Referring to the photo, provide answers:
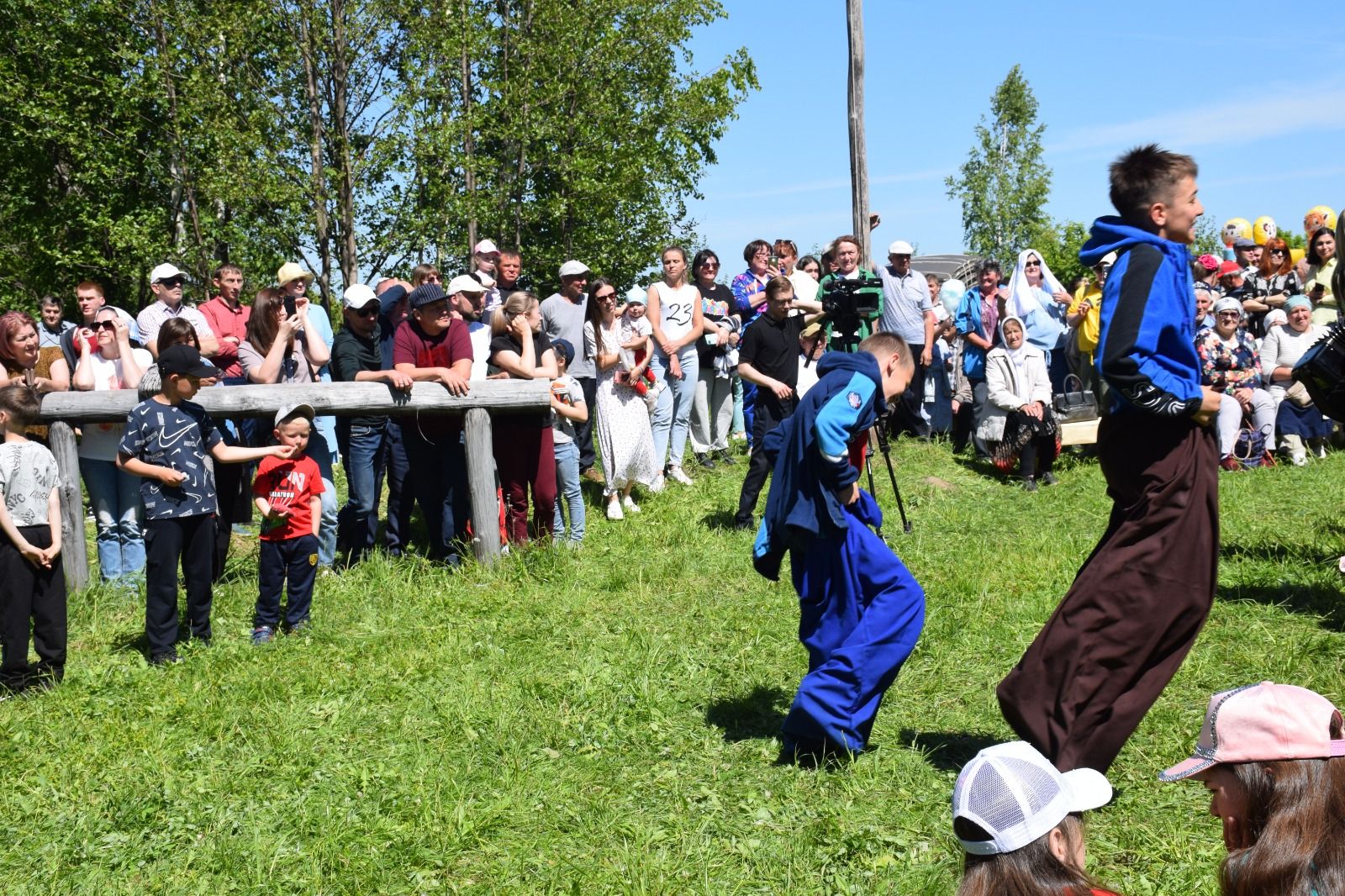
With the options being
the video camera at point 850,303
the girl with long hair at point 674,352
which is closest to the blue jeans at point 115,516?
the girl with long hair at point 674,352

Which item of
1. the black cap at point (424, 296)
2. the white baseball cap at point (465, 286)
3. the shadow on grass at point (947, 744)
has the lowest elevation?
the shadow on grass at point (947, 744)

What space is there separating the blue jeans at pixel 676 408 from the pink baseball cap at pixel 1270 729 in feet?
27.6

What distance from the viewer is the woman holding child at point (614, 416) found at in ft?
32.8

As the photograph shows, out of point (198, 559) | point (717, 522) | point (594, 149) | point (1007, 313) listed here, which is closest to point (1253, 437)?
point (1007, 313)

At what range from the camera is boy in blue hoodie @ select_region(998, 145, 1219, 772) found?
417 centimetres

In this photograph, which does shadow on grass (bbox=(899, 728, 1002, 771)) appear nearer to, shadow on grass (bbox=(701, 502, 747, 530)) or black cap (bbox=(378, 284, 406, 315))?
shadow on grass (bbox=(701, 502, 747, 530))

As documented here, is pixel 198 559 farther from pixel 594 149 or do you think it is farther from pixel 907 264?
pixel 594 149

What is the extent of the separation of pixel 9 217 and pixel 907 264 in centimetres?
1808

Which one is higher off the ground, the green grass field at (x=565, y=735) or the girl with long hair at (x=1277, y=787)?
the girl with long hair at (x=1277, y=787)

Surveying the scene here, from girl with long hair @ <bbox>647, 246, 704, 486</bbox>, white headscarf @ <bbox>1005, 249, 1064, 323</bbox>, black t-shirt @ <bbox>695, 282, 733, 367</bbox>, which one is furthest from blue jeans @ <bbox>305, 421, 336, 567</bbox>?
white headscarf @ <bbox>1005, 249, 1064, 323</bbox>

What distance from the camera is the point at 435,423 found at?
8625 millimetres

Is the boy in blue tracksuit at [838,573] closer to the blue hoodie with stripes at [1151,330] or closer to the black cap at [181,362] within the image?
the blue hoodie with stripes at [1151,330]

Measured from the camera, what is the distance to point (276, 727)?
222 inches

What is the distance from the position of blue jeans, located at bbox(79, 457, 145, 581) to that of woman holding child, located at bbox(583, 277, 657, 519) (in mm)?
3533
